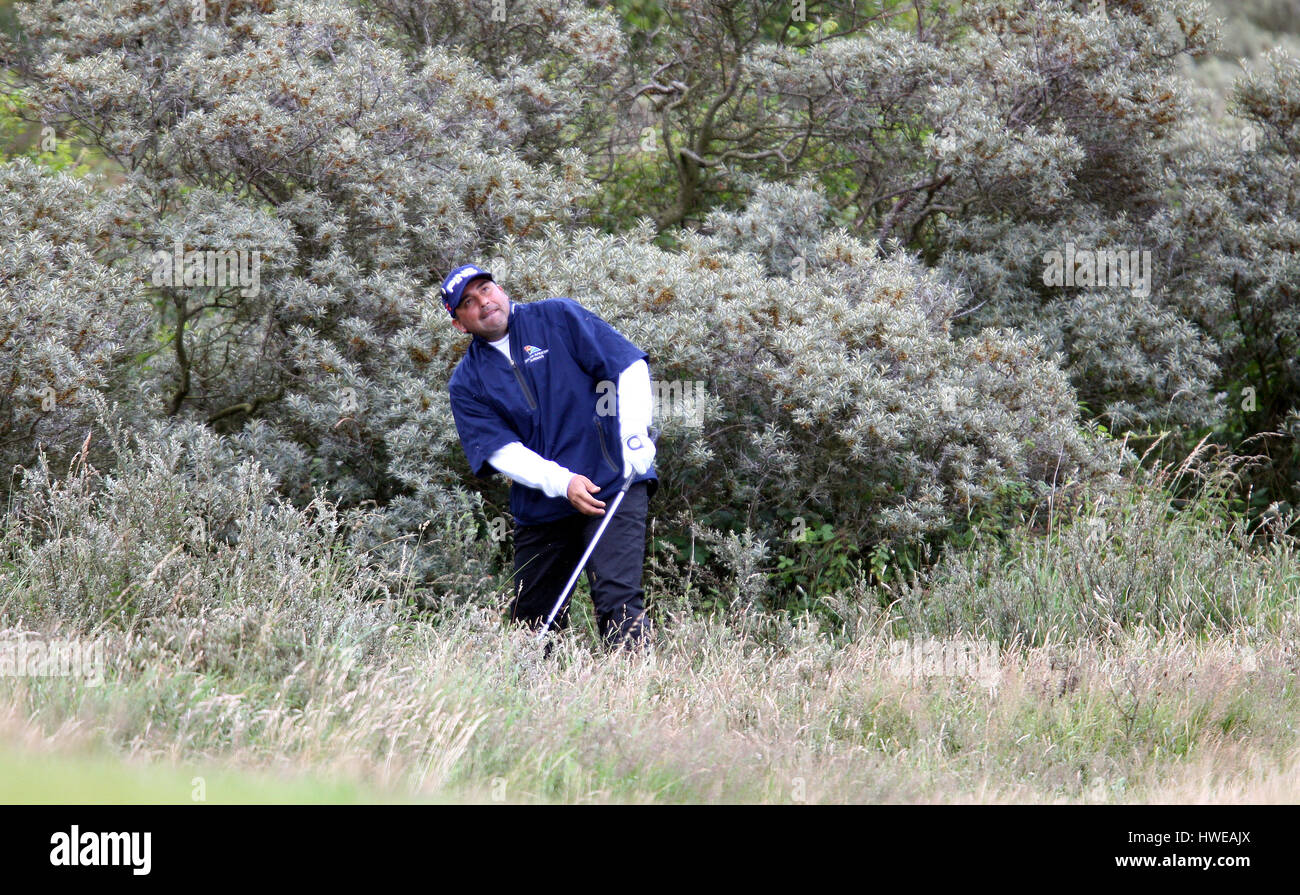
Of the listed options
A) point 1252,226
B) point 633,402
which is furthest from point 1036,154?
point 633,402

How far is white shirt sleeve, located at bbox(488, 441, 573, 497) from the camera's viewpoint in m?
5.52

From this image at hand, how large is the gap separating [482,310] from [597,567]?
138 cm

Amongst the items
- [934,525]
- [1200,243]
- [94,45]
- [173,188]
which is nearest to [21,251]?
[173,188]

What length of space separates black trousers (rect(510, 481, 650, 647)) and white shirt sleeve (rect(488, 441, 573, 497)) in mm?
279

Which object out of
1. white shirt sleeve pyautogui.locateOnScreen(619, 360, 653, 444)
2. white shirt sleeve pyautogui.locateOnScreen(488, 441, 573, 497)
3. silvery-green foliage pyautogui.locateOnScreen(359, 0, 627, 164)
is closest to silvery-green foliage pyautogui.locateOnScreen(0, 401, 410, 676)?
white shirt sleeve pyautogui.locateOnScreen(488, 441, 573, 497)

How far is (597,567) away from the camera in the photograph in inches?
222

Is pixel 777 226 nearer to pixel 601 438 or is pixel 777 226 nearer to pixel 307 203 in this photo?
pixel 307 203

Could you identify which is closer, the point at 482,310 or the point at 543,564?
the point at 482,310

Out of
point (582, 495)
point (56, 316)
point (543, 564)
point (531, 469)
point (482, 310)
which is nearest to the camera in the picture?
point (582, 495)

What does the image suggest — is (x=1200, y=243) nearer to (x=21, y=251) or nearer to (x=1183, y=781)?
(x=1183, y=781)

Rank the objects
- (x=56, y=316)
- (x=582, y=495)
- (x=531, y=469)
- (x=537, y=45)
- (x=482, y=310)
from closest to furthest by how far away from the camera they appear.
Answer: (x=582, y=495) → (x=531, y=469) → (x=482, y=310) → (x=56, y=316) → (x=537, y=45)

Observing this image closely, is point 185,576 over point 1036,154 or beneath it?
beneath

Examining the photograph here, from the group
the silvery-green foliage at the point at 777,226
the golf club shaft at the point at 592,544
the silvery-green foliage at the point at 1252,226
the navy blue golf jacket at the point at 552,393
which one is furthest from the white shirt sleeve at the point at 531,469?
the silvery-green foliage at the point at 1252,226

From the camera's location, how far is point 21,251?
6.52 metres
